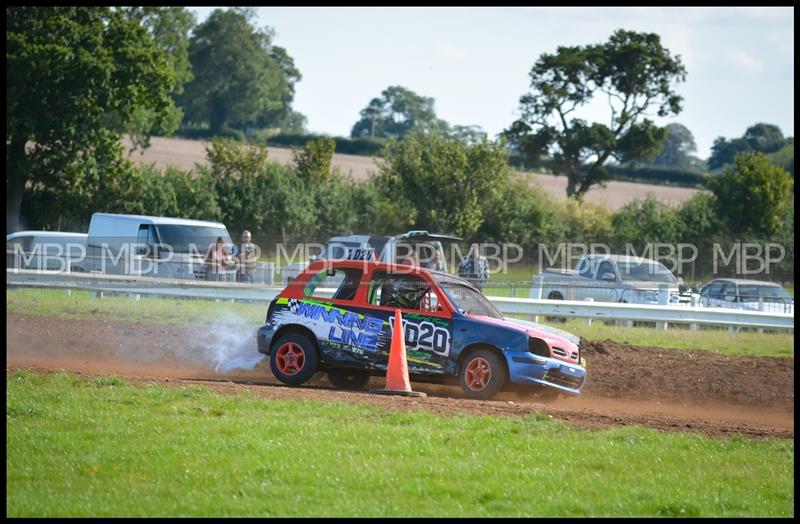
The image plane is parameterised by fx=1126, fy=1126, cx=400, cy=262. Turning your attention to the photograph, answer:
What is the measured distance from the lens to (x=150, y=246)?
2634 centimetres

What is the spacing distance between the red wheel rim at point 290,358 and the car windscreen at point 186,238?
12.5 m

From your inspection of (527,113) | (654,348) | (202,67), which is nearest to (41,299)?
(654,348)

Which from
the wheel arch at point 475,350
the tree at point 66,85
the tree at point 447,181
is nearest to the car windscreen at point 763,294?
the wheel arch at point 475,350

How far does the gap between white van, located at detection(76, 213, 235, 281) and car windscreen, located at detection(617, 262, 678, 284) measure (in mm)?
8830

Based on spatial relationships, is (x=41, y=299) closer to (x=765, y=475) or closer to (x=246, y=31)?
(x=765, y=475)

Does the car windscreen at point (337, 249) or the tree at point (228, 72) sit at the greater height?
the tree at point (228, 72)

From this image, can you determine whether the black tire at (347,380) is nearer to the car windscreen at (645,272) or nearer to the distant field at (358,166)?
the car windscreen at (645,272)

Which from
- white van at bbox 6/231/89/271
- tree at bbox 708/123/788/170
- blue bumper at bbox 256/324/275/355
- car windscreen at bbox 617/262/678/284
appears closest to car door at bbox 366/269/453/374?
blue bumper at bbox 256/324/275/355

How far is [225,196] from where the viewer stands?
150 ft

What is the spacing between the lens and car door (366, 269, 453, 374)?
1363cm

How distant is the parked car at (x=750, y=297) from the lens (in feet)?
77.1

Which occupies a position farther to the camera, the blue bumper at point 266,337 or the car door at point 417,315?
the blue bumper at point 266,337

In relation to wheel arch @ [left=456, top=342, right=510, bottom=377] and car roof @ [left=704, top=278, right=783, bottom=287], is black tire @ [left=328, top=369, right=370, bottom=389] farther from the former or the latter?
car roof @ [left=704, top=278, right=783, bottom=287]

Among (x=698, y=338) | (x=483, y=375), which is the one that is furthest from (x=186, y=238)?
(x=483, y=375)
